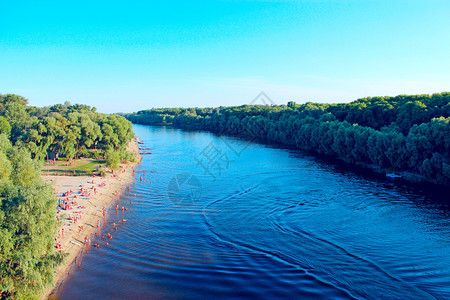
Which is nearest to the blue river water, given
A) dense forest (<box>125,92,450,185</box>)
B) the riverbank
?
the riverbank

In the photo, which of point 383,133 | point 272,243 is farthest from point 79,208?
point 383,133

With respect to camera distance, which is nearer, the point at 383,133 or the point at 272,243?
the point at 272,243

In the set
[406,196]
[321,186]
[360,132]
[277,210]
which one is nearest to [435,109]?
[360,132]

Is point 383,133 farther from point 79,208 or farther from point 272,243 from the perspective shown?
point 79,208

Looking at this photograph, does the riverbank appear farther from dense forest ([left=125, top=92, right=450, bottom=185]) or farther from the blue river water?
dense forest ([left=125, top=92, right=450, bottom=185])

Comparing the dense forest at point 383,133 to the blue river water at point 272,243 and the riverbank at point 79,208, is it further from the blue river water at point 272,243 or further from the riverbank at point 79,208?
the riverbank at point 79,208

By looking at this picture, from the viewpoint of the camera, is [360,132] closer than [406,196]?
No

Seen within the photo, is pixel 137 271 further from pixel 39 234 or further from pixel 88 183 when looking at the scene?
pixel 88 183
